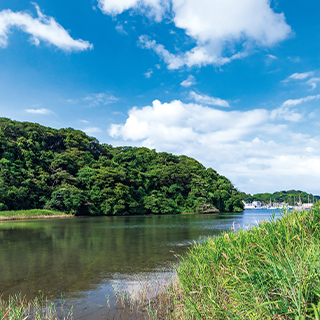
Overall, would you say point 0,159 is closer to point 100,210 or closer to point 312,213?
point 100,210

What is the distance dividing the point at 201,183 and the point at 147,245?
48629mm

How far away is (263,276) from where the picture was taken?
9.22 ft

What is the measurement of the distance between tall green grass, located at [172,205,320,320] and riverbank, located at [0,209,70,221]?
3415 cm

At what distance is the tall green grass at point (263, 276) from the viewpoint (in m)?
2.31

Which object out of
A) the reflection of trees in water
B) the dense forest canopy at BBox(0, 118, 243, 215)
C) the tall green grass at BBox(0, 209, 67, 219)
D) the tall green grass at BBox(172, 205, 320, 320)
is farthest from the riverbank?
the tall green grass at BBox(172, 205, 320, 320)

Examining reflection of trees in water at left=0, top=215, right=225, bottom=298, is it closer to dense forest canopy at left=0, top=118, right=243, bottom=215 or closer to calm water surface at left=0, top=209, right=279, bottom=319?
calm water surface at left=0, top=209, right=279, bottom=319

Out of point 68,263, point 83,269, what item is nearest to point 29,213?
point 68,263

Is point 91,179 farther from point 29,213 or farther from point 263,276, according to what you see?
point 263,276

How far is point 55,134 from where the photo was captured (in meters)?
53.7

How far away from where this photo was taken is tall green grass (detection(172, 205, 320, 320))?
7.58 feet

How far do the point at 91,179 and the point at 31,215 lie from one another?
14.0 meters

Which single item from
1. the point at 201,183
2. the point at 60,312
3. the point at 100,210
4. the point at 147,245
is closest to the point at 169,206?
the point at 201,183

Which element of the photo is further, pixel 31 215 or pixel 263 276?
pixel 31 215

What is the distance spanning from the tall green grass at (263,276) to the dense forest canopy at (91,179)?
125 feet
